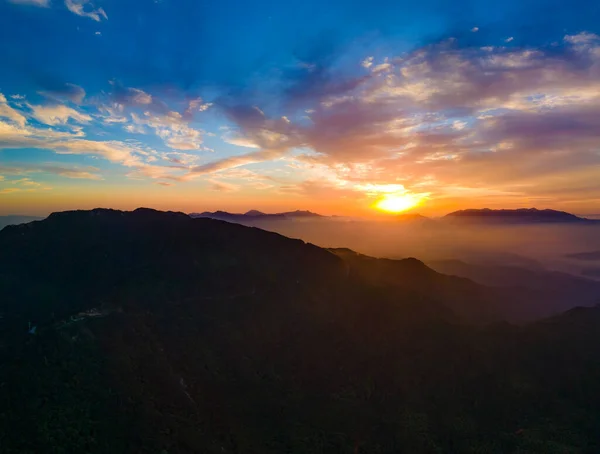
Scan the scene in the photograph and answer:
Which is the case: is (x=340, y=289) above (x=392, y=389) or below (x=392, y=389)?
above

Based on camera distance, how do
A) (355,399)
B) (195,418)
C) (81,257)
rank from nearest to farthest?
(195,418)
(355,399)
(81,257)

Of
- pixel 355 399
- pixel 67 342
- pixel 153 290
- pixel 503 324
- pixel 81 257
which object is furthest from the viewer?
pixel 503 324

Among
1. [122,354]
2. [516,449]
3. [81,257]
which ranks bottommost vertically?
[516,449]

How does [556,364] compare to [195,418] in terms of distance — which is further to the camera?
[556,364]

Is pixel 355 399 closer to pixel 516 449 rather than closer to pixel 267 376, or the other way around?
pixel 267 376

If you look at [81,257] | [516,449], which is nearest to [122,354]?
[81,257]

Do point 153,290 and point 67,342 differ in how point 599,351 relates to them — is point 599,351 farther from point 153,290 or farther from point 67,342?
point 67,342
